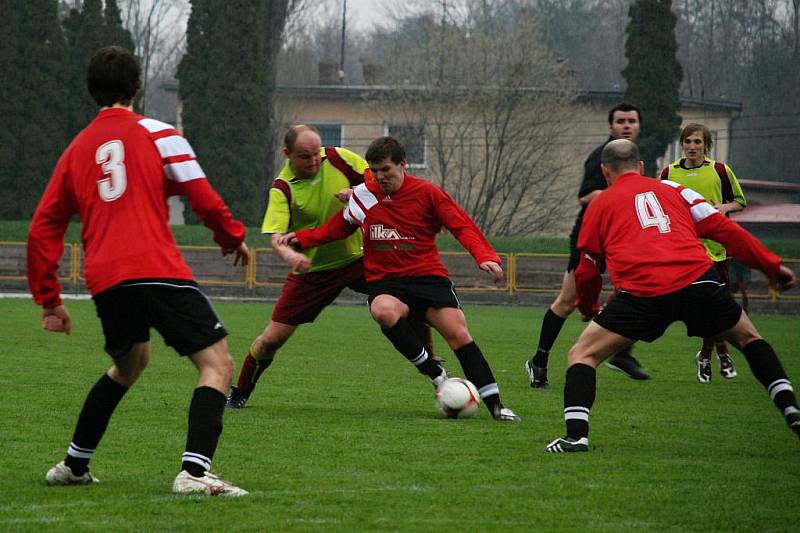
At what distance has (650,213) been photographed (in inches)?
278

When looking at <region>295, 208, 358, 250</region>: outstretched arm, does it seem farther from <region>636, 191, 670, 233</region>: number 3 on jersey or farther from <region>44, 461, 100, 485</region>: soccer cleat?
<region>44, 461, 100, 485</region>: soccer cleat

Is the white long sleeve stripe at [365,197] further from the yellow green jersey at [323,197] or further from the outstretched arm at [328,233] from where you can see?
the yellow green jersey at [323,197]

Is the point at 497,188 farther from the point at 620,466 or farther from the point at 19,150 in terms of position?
the point at 620,466

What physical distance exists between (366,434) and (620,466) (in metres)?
1.84

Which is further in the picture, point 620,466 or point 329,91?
point 329,91

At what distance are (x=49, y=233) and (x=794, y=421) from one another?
406 cm

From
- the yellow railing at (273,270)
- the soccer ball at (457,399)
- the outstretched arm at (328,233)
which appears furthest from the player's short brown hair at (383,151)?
the yellow railing at (273,270)

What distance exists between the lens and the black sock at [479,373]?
8.38 metres

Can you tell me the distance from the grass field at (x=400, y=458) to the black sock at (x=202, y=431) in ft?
→ 0.58

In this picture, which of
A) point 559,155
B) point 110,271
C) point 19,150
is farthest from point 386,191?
point 559,155

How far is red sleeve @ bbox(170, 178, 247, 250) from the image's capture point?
18.4ft

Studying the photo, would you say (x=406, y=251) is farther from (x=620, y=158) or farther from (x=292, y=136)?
Result: (x=620, y=158)

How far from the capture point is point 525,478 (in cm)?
625

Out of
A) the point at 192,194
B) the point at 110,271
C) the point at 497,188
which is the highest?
the point at 192,194
